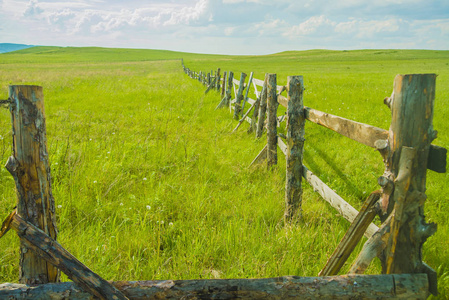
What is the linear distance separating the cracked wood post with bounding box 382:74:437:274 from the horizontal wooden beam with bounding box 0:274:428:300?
15cm

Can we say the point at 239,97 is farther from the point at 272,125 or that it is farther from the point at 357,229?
the point at 357,229

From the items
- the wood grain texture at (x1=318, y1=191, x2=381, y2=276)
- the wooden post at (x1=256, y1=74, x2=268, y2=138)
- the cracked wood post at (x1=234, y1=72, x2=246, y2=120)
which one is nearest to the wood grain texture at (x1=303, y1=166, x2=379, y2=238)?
the wood grain texture at (x1=318, y1=191, x2=381, y2=276)

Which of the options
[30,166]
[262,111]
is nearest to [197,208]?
[30,166]

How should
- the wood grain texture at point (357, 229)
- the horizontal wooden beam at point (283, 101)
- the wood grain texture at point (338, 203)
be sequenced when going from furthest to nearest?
1. the horizontal wooden beam at point (283, 101)
2. the wood grain texture at point (338, 203)
3. the wood grain texture at point (357, 229)

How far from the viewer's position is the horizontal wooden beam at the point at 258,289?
1.91 m

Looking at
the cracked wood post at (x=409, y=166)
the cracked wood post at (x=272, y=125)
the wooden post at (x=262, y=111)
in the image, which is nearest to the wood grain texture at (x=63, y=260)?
the cracked wood post at (x=409, y=166)

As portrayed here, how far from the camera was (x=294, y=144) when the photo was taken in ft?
12.0

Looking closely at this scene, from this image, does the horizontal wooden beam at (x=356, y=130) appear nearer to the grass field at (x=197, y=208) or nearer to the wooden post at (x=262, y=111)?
the grass field at (x=197, y=208)

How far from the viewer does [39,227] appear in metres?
2.06

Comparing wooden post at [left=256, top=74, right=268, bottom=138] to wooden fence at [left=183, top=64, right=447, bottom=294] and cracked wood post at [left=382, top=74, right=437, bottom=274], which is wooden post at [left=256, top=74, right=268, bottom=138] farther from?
cracked wood post at [left=382, top=74, right=437, bottom=274]

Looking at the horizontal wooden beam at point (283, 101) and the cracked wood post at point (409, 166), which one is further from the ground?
A: the horizontal wooden beam at point (283, 101)

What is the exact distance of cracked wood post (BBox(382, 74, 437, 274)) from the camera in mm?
1823

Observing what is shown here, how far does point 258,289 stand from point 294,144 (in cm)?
210

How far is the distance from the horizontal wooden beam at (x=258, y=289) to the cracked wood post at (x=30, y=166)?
0.16 metres
